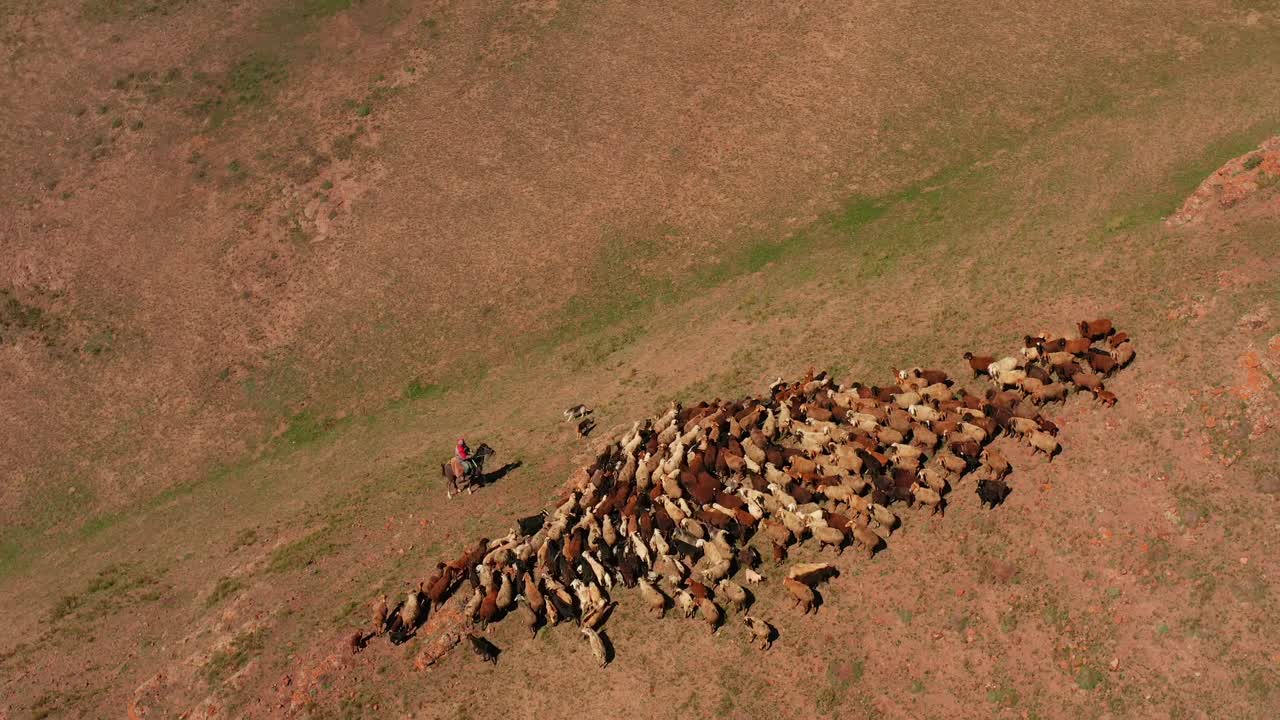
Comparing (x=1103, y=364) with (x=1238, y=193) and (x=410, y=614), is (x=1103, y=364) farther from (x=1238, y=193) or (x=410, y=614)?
(x=410, y=614)

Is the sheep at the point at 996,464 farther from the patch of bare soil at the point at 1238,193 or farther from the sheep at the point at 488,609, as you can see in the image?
the patch of bare soil at the point at 1238,193

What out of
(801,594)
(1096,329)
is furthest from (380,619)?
(1096,329)

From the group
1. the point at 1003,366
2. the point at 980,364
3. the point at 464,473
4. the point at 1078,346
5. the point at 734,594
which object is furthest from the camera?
the point at 464,473

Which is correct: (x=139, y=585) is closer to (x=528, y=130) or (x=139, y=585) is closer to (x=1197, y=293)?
(x=528, y=130)

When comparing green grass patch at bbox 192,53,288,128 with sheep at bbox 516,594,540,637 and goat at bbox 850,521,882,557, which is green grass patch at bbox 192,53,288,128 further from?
goat at bbox 850,521,882,557

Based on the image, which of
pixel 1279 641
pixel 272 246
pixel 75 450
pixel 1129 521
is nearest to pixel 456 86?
pixel 272 246
